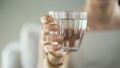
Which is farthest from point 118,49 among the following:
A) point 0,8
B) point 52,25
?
point 0,8

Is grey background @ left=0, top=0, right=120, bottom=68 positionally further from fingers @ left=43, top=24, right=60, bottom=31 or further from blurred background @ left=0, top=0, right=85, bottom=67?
fingers @ left=43, top=24, right=60, bottom=31

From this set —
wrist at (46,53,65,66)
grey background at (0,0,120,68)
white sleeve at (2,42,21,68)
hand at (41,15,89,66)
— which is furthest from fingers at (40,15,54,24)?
white sleeve at (2,42,21,68)

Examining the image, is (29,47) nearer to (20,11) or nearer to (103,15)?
(20,11)

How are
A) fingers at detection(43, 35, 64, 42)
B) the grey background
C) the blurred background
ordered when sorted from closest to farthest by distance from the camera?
fingers at detection(43, 35, 64, 42) → the grey background → the blurred background

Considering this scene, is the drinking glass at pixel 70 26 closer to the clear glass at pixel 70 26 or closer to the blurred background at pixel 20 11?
the clear glass at pixel 70 26

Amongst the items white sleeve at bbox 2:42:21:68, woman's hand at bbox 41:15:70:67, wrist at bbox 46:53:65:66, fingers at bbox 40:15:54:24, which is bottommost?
white sleeve at bbox 2:42:21:68

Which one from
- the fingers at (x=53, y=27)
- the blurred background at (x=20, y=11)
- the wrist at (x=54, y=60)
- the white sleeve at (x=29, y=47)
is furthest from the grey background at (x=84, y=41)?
the fingers at (x=53, y=27)

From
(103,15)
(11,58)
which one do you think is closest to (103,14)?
(103,15)
